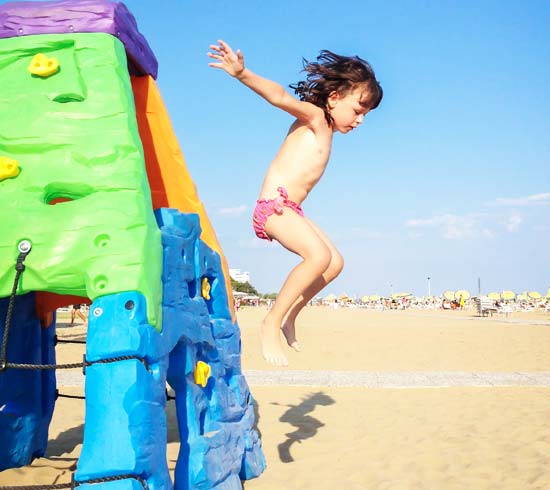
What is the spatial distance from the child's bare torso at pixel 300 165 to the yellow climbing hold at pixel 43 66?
157 cm

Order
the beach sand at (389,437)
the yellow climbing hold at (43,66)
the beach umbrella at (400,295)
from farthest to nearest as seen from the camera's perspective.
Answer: the beach umbrella at (400,295) → the beach sand at (389,437) → the yellow climbing hold at (43,66)

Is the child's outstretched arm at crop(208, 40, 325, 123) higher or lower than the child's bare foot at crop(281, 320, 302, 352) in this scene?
higher

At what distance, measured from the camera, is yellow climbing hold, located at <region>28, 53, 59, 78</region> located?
3.46 metres

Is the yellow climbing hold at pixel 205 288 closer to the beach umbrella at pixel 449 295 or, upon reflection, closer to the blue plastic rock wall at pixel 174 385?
the blue plastic rock wall at pixel 174 385

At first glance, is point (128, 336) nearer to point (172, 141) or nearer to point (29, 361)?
point (172, 141)

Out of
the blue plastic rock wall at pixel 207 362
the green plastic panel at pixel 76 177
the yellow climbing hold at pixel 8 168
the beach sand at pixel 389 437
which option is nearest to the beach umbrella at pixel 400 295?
Result: the beach sand at pixel 389 437

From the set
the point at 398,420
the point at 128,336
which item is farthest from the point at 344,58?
the point at 398,420

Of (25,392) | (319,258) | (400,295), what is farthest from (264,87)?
(400,295)

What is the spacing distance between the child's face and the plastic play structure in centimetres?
128

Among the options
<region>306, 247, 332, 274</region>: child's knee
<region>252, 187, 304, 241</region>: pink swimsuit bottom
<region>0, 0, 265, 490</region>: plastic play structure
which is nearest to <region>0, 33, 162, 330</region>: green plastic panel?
<region>0, 0, 265, 490</region>: plastic play structure

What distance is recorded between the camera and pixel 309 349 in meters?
16.3

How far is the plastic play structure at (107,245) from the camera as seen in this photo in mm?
2811

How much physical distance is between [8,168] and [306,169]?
1921mm

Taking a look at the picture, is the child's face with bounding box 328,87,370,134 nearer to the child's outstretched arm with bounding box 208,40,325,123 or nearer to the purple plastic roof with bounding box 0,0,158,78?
the child's outstretched arm with bounding box 208,40,325,123
